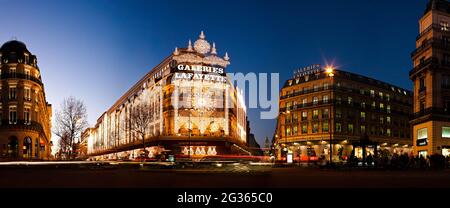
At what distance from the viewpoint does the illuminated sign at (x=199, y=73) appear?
85806mm

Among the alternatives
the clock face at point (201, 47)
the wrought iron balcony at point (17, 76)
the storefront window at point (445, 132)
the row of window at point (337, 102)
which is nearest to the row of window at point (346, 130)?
the row of window at point (337, 102)

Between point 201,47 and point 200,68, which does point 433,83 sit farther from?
point 201,47

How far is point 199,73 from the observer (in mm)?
87812

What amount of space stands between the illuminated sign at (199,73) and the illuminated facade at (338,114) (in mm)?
17525

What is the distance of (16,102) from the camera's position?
67250 millimetres

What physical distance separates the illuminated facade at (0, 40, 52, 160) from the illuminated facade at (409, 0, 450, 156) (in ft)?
194

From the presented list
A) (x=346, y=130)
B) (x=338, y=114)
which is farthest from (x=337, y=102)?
(x=346, y=130)

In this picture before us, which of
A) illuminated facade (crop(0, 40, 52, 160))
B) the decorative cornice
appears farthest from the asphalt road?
the decorative cornice

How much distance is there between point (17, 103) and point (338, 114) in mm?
62362

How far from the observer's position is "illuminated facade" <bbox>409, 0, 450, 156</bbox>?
5006 centimetres
